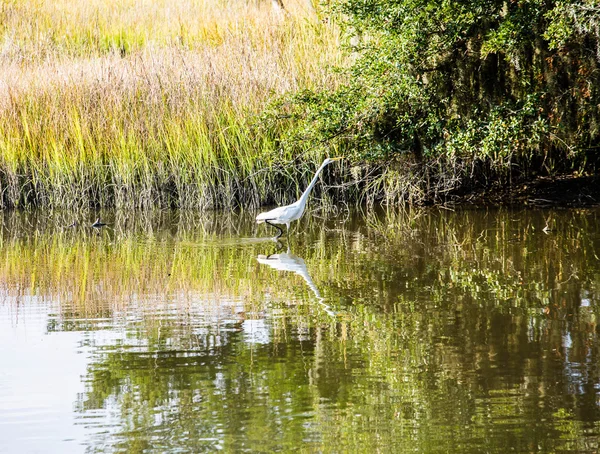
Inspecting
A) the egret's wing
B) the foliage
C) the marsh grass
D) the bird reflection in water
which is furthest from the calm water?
the marsh grass

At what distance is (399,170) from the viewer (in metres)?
10.5

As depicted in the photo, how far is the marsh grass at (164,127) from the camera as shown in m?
11.5

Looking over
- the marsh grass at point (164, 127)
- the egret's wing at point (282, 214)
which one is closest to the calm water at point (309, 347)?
the egret's wing at point (282, 214)

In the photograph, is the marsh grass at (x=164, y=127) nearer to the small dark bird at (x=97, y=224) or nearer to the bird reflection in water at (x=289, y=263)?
the small dark bird at (x=97, y=224)

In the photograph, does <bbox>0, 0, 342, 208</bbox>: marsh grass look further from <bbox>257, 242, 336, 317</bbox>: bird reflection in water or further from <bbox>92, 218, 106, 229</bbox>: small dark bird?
<bbox>257, 242, 336, 317</bbox>: bird reflection in water

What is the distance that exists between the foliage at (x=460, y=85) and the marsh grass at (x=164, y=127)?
885 mm

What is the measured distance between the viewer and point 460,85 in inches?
375

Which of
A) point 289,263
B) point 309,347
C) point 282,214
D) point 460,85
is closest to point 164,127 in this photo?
point 282,214

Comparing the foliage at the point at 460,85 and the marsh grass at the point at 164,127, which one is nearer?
the foliage at the point at 460,85

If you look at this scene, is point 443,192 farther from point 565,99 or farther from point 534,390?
point 534,390

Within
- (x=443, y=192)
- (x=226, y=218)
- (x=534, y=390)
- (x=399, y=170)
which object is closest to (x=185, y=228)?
(x=226, y=218)

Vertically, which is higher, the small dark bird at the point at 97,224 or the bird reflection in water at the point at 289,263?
the small dark bird at the point at 97,224

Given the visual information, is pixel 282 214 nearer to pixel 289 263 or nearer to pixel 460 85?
pixel 289 263

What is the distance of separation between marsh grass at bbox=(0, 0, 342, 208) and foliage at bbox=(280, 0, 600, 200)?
0.89 m
